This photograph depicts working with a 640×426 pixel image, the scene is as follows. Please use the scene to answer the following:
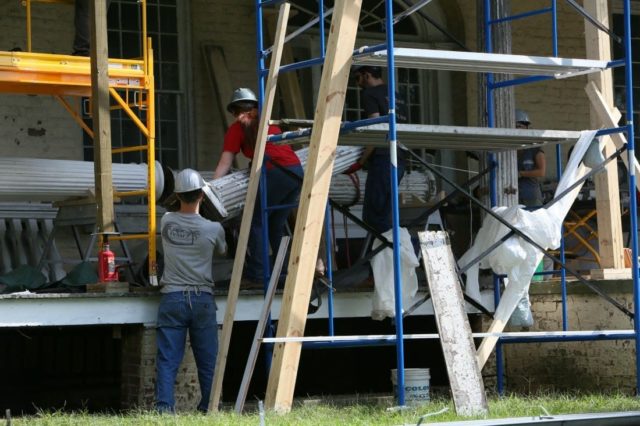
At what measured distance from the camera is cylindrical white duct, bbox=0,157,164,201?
41.9ft

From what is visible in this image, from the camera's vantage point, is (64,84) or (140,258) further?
(140,258)

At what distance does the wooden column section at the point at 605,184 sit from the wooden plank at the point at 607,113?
10 centimetres

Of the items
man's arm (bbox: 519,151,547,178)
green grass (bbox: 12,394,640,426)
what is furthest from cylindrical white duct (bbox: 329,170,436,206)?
green grass (bbox: 12,394,640,426)

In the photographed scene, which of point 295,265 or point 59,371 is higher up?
point 295,265

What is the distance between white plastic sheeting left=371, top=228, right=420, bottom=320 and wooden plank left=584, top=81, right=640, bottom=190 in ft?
6.22

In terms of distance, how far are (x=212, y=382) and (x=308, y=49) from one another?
6.97 meters

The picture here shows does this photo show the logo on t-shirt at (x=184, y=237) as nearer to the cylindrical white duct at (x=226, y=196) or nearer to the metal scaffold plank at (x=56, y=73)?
the cylindrical white duct at (x=226, y=196)

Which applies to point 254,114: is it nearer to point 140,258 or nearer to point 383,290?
point 383,290

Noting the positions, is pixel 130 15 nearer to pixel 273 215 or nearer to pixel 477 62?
pixel 273 215

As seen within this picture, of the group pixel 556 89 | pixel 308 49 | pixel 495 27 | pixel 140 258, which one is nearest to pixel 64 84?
pixel 140 258

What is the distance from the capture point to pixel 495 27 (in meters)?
12.7

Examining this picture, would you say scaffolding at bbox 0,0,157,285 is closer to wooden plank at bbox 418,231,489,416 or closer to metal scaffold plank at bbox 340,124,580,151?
metal scaffold plank at bbox 340,124,580,151

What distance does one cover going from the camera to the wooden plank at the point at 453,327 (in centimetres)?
916

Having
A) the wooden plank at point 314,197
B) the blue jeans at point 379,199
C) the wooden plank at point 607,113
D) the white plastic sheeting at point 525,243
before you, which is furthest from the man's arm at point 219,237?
the wooden plank at point 607,113
